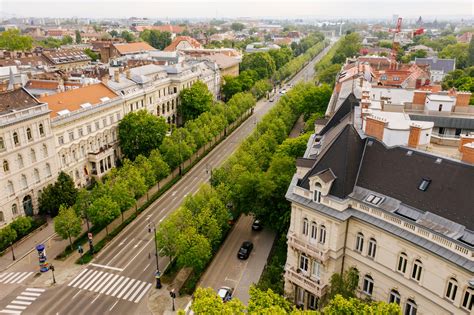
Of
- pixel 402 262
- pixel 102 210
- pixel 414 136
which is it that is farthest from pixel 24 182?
pixel 414 136

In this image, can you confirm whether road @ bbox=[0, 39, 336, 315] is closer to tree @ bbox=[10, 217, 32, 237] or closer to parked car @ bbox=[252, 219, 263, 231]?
tree @ bbox=[10, 217, 32, 237]

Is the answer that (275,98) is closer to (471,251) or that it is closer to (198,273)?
(198,273)

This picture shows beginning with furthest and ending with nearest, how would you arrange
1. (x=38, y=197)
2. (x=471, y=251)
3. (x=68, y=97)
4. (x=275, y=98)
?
(x=275, y=98) < (x=68, y=97) < (x=38, y=197) < (x=471, y=251)

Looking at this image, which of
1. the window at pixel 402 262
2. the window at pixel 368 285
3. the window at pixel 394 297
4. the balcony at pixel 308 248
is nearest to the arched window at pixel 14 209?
the balcony at pixel 308 248

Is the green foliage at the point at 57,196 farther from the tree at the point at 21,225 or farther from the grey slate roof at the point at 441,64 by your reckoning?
the grey slate roof at the point at 441,64

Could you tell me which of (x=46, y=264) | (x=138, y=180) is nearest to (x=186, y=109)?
(x=138, y=180)
